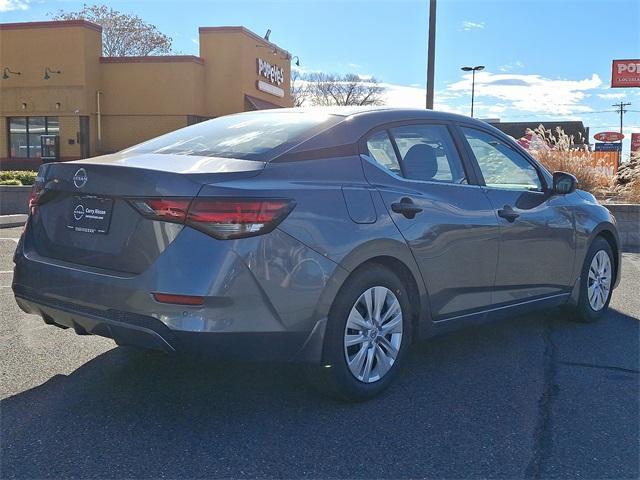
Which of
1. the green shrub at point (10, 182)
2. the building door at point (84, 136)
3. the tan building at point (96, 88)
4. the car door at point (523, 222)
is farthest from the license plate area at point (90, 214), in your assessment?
the building door at point (84, 136)

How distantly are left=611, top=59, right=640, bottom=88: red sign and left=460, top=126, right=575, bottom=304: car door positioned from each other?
4028 centimetres

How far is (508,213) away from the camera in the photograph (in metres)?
4.41

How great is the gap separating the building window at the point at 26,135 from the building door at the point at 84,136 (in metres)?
1.73

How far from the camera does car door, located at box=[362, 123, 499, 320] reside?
12.2 feet

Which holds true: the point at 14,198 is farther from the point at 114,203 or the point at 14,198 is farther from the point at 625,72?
the point at 625,72

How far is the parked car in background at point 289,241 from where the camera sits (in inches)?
118

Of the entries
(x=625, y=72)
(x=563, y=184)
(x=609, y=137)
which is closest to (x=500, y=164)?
(x=563, y=184)

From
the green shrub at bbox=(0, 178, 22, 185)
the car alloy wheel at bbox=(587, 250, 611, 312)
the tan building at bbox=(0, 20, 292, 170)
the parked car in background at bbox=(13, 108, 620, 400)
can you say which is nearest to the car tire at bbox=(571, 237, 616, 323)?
the car alloy wheel at bbox=(587, 250, 611, 312)

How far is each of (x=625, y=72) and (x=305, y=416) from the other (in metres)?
44.8

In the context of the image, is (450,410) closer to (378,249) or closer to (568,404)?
A: (568,404)

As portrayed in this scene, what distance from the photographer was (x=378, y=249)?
3.48 metres

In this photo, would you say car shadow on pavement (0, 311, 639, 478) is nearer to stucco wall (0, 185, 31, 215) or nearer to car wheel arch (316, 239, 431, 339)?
car wheel arch (316, 239, 431, 339)

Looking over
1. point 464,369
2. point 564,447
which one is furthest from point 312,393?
point 564,447

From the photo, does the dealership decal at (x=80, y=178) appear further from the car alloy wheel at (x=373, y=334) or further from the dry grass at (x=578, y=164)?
the dry grass at (x=578, y=164)
